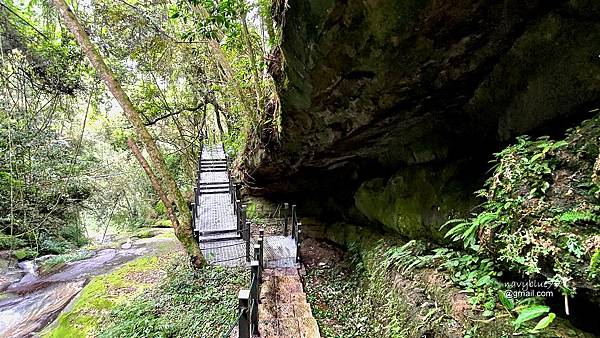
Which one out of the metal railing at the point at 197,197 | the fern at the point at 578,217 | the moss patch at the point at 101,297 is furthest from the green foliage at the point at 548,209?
the moss patch at the point at 101,297

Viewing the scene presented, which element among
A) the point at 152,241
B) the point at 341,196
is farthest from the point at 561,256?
the point at 152,241

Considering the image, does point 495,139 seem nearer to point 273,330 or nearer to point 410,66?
point 410,66

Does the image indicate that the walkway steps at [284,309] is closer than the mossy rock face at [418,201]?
No

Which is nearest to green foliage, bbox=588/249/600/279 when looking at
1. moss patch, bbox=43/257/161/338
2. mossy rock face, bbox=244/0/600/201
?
mossy rock face, bbox=244/0/600/201

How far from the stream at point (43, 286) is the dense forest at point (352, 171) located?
0.26 ft

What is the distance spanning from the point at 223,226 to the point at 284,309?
457cm

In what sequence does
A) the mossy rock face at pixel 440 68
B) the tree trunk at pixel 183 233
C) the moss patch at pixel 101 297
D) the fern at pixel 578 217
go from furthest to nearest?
the tree trunk at pixel 183 233
the moss patch at pixel 101 297
the mossy rock face at pixel 440 68
the fern at pixel 578 217

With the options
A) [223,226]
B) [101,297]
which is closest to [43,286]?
[101,297]

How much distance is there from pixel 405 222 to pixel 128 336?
4.55 m

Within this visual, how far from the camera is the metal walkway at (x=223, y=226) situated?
6854 mm

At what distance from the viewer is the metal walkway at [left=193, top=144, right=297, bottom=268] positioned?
6854 millimetres

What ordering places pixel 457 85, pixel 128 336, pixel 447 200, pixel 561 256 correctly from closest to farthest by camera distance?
pixel 561 256
pixel 457 85
pixel 447 200
pixel 128 336

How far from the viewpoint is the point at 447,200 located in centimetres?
392

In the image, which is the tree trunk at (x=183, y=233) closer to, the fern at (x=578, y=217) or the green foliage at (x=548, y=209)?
the green foliage at (x=548, y=209)
